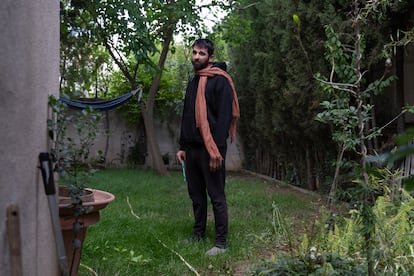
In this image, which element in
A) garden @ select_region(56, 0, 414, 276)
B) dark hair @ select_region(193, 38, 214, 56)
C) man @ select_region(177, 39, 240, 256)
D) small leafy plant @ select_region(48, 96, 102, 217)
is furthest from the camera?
dark hair @ select_region(193, 38, 214, 56)

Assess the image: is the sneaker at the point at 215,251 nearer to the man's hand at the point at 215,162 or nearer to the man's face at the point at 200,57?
the man's hand at the point at 215,162

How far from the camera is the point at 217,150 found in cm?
325

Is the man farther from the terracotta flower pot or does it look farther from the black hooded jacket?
the terracotta flower pot

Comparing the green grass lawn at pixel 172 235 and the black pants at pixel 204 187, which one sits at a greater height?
the black pants at pixel 204 187

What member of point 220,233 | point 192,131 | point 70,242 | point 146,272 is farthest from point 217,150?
point 70,242

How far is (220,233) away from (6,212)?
1981 mm

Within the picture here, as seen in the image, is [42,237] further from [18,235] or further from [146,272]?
[146,272]

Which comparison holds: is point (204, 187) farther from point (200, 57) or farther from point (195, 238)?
point (200, 57)

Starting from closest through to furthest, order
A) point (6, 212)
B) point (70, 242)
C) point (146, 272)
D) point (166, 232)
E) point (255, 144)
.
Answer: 1. point (6, 212)
2. point (70, 242)
3. point (146, 272)
4. point (166, 232)
5. point (255, 144)

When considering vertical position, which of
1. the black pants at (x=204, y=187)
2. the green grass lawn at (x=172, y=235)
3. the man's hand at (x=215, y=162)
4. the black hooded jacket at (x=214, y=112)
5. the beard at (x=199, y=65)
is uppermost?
the beard at (x=199, y=65)

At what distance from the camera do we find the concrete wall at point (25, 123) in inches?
60.7

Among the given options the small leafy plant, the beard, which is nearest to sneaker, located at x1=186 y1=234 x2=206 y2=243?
the beard

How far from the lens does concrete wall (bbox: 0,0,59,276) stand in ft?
5.06

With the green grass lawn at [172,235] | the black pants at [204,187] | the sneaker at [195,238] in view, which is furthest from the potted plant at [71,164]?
the sneaker at [195,238]
